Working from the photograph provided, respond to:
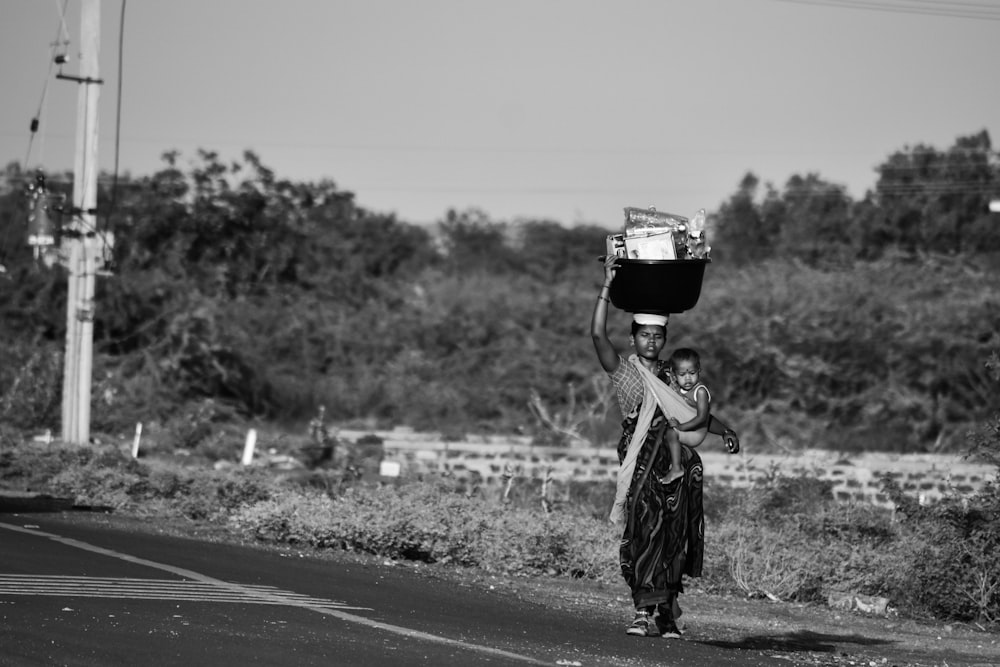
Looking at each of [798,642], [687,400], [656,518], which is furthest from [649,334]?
[798,642]

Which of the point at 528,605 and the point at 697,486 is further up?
the point at 697,486

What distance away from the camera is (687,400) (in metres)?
8.20

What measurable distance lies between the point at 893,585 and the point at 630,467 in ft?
20.0

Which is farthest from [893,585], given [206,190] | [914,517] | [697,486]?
[206,190]

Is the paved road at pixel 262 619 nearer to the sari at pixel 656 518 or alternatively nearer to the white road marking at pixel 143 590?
the white road marking at pixel 143 590

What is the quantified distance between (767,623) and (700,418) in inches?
138

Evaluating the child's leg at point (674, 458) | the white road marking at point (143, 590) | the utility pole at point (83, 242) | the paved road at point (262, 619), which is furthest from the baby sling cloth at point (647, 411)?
the utility pole at point (83, 242)

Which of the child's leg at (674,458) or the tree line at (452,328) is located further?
the tree line at (452,328)

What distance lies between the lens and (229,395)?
39312 millimetres

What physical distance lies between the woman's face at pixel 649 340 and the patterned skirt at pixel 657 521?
337mm

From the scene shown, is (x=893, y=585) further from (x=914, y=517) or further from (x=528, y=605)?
(x=528, y=605)

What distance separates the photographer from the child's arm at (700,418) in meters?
8.03

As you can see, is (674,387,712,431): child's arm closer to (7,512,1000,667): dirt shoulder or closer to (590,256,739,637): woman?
(590,256,739,637): woman

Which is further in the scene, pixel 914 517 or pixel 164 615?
pixel 914 517
